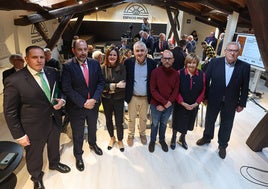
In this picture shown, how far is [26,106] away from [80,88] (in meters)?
0.57

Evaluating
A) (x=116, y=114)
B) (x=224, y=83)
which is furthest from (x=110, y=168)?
(x=224, y=83)

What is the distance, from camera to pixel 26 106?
5.60ft

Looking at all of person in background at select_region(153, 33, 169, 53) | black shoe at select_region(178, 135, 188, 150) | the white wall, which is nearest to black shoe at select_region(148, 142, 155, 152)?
black shoe at select_region(178, 135, 188, 150)

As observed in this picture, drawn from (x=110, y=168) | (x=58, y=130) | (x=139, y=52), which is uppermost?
(x=139, y=52)

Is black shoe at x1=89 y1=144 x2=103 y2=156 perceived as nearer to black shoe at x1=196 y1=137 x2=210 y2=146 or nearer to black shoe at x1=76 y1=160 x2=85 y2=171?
black shoe at x1=76 y1=160 x2=85 y2=171

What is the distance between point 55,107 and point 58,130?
36 centimetres

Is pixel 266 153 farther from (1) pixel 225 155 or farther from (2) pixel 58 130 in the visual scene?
(2) pixel 58 130

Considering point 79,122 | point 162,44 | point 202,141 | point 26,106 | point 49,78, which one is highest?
point 162,44

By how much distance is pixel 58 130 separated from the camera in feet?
6.95

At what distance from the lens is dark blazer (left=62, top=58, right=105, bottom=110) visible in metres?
2.01

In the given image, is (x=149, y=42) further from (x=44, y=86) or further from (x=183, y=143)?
(x=44, y=86)

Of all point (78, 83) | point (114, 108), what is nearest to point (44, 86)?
point (78, 83)

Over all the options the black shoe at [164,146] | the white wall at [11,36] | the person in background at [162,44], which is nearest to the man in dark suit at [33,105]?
the black shoe at [164,146]

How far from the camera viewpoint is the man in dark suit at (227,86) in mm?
2281
